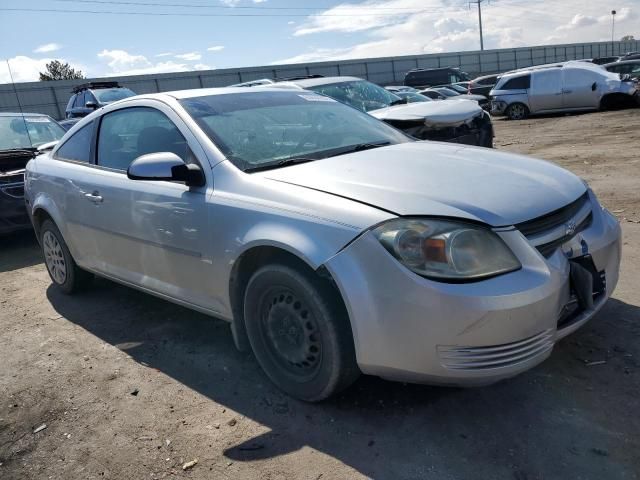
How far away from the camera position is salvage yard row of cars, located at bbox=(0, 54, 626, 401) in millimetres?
2293

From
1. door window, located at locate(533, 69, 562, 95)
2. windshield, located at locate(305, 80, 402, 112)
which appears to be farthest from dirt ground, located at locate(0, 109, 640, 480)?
door window, located at locate(533, 69, 562, 95)

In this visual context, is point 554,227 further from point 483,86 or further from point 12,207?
point 483,86

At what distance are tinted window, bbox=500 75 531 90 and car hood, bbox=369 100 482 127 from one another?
12.2 metres

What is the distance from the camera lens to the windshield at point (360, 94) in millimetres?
7809

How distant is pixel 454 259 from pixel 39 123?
738 centimetres

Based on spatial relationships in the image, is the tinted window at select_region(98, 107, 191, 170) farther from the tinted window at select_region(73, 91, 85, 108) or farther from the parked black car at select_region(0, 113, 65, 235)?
the tinted window at select_region(73, 91, 85, 108)

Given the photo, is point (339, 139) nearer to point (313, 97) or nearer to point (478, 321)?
point (313, 97)

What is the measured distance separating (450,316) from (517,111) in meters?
17.4

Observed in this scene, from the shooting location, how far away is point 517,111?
18.0m

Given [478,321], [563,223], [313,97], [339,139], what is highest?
[313,97]

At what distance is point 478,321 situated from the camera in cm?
222

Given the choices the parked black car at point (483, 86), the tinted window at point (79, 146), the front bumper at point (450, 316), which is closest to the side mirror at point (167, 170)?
the front bumper at point (450, 316)

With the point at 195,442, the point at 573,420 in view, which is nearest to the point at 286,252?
the point at 195,442

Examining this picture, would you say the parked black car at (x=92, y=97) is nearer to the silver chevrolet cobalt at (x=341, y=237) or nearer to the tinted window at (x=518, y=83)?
the silver chevrolet cobalt at (x=341, y=237)
